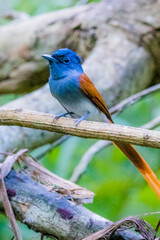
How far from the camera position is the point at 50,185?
8.07 feet

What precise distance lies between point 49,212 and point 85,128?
0.51 metres

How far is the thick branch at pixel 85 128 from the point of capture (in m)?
1.87

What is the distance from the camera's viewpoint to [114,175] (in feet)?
12.4

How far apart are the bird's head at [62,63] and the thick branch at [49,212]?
2.45 ft

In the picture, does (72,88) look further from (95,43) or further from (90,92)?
(95,43)

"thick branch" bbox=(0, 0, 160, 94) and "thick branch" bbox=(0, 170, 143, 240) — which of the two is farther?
"thick branch" bbox=(0, 0, 160, 94)

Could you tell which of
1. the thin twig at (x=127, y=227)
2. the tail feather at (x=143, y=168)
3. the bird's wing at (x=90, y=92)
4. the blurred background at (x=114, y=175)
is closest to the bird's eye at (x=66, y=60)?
the bird's wing at (x=90, y=92)

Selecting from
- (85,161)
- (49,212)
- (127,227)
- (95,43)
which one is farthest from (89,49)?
(127,227)

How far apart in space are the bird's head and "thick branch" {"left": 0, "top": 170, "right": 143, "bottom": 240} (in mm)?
746

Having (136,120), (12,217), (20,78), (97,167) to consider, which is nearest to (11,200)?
(12,217)

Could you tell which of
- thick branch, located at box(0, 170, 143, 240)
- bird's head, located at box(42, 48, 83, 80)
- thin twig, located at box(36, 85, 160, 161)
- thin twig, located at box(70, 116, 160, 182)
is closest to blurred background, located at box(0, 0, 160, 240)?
thin twig, located at box(36, 85, 160, 161)

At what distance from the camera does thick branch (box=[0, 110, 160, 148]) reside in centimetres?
187

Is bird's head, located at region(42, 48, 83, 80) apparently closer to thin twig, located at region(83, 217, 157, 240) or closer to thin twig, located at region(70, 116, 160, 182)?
thin twig, located at region(70, 116, 160, 182)

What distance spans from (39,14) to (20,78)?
897 mm
